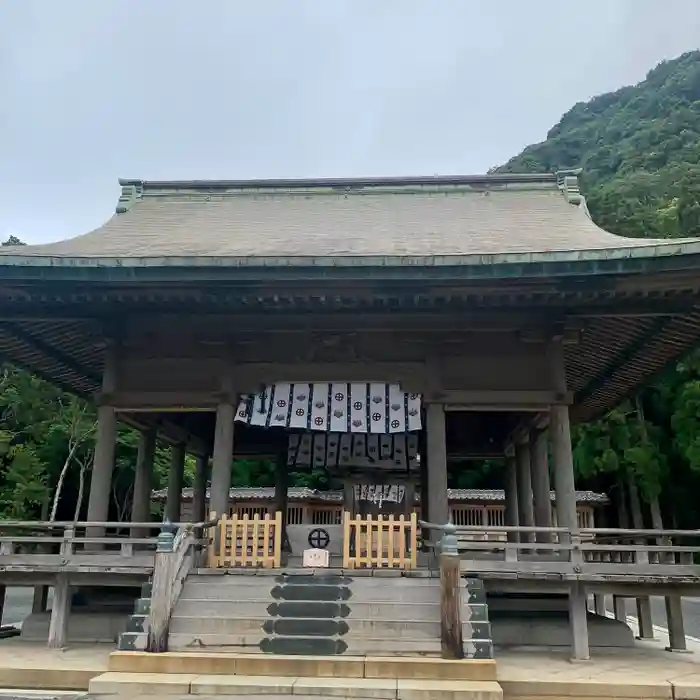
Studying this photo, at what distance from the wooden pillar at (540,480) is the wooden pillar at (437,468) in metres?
3.46

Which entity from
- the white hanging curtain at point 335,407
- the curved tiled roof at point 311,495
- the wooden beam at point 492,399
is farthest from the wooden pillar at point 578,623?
the curved tiled roof at point 311,495

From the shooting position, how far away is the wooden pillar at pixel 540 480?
12727 mm

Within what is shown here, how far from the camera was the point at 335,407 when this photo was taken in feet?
34.3

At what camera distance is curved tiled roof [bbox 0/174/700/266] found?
9031mm

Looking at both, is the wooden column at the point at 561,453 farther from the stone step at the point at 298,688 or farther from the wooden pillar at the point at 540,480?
the stone step at the point at 298,688

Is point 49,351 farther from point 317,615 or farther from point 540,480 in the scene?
point 540,480

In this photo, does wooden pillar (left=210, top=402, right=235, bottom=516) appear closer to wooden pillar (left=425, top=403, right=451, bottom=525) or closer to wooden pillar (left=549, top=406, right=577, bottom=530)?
wooden pillar (left=425, top=403, right=451, bottom=525)

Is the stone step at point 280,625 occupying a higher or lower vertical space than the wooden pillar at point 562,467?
lower

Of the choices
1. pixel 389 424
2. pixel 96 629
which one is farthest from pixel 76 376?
pixel 389 424

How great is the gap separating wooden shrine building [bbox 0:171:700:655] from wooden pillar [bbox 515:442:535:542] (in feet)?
2.81

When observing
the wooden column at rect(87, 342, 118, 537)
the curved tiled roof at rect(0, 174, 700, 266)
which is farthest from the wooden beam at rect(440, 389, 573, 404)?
the wooden column at rect(87, 342, 118, 537)

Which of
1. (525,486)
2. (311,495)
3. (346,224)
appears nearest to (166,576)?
(346,224)

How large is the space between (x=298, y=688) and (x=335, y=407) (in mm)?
4589

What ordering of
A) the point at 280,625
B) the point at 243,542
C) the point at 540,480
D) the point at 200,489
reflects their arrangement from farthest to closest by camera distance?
the point at 200,489 < the point at 540,480 < the point at 243,542 < the point at 280,625
